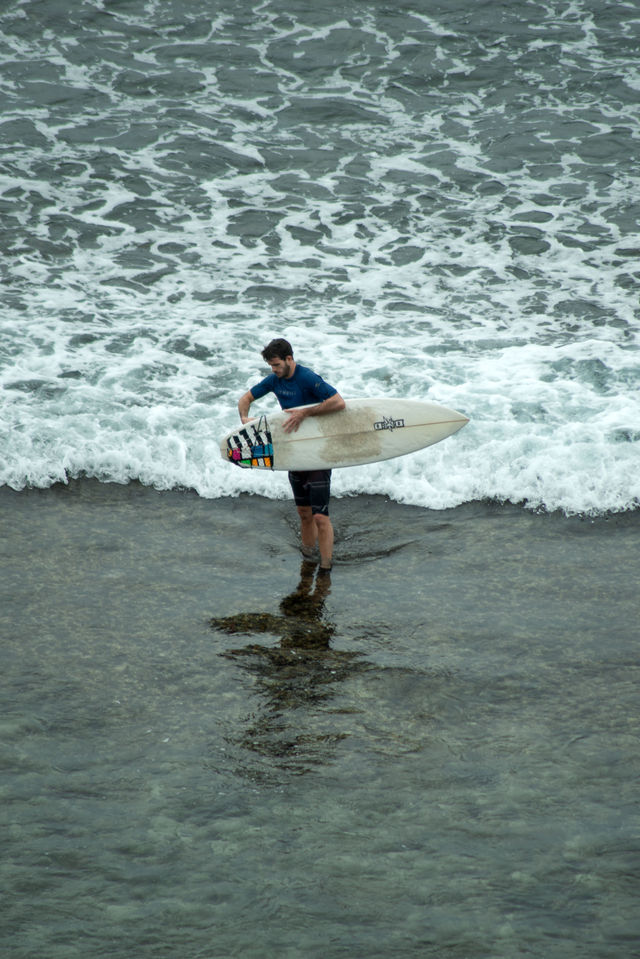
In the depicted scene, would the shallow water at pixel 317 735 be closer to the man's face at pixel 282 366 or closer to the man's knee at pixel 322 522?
the man's knee at pixel 322 522

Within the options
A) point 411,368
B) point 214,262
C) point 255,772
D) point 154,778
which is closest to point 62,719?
point 154,778

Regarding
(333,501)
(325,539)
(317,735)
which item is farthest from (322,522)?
(317,735)

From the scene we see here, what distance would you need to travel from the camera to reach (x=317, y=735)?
4.44 m

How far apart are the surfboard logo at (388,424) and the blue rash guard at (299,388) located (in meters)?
0.63

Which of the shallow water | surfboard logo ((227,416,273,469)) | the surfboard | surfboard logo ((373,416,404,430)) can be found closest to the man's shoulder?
the surfboard

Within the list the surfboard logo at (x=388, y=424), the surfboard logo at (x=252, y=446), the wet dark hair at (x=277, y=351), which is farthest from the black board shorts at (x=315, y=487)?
the wet dark hair at (x=277, y=351)

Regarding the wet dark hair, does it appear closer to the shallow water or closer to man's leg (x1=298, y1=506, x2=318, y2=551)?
man's leg (x1=298, y1=506, x2=318, y2=551)

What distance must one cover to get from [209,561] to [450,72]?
41.4 ft

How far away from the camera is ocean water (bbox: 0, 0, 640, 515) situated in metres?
7.93

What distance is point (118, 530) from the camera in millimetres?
6656

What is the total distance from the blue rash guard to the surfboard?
20 centimetres

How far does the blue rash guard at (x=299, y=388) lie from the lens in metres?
6.21

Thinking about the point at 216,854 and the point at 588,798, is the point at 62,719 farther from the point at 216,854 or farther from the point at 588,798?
the point at 588,798

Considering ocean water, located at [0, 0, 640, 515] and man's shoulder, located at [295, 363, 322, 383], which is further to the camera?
ocean water, located at [0, 0, 640, 515]
